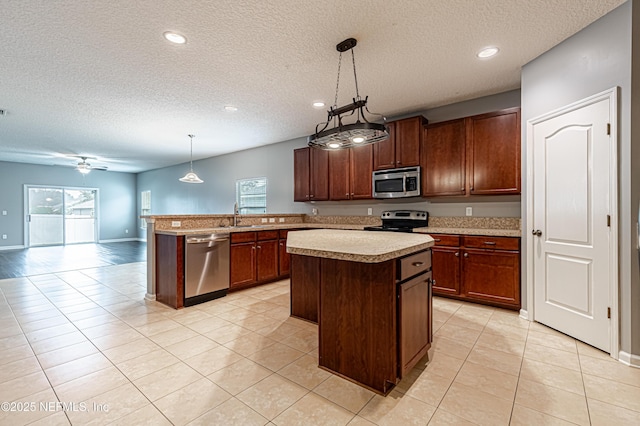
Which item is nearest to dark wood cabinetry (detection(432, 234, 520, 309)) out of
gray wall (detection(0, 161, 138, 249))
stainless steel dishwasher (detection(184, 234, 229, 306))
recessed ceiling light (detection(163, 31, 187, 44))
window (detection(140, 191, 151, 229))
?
stainless steel dishwasher (detection(184, 234, 229, 306))

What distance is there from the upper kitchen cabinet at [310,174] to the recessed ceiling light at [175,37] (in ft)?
9.25

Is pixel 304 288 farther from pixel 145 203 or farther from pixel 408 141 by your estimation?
pixel 145 203

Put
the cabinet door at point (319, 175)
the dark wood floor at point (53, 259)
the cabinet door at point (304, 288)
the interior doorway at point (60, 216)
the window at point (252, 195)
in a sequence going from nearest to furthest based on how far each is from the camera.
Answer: the cabinet door at point (304, 288)
the cabinet door at point (319, 175)
the dark wood floor at point (53, 259)
the window at point (252, 195)
the interior doorway at point (60, 216)

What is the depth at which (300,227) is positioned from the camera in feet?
16.0

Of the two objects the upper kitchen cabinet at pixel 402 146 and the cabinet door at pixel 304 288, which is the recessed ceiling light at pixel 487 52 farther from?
the cabinet door at pixel 304 288

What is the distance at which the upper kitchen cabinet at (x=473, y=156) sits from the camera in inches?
130

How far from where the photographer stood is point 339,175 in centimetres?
481

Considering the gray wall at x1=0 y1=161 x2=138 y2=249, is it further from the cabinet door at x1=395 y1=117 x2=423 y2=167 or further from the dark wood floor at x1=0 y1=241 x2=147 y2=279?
the cabinet door at x1=395 y1=117 x2=423 y2=167

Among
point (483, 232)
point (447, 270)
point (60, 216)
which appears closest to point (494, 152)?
point (483, 232)

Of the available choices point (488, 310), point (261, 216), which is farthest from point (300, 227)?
point (488, 310)

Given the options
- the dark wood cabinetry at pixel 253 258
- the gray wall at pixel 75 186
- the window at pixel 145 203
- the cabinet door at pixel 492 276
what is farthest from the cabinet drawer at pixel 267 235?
the gray wall at pixel 75 186

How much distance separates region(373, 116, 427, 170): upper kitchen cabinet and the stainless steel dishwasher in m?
Result: 2.51

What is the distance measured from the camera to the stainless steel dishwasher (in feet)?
11.3

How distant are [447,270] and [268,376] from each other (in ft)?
8.25
